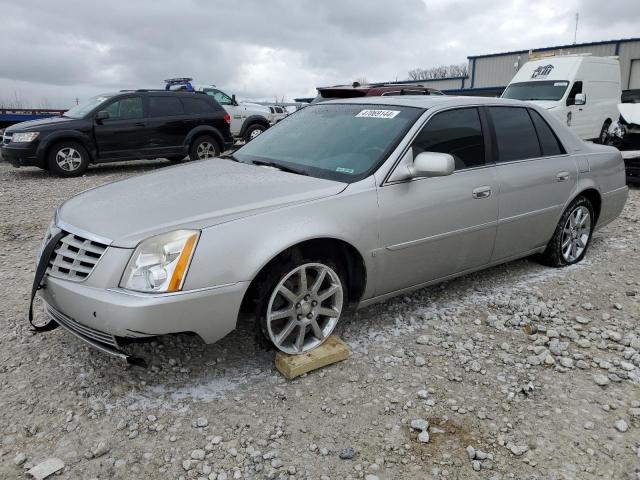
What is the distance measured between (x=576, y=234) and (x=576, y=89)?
27.5 ft

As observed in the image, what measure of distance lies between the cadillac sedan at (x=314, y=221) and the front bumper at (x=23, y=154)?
24.2 ft

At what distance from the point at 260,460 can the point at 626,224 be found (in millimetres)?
5897

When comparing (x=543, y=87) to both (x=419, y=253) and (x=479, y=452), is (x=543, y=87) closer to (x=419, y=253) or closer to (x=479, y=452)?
(x=419, y=253)

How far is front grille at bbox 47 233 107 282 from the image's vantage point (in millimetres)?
2607

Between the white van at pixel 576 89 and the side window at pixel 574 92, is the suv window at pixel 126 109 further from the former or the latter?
the side window at pixel 574 92

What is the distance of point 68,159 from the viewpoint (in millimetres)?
9953

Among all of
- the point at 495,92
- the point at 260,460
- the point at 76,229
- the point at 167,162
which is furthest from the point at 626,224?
the point at 495,92

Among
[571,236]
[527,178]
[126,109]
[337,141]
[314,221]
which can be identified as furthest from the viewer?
[126,109]

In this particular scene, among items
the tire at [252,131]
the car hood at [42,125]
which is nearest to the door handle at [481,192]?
the car hood at [42,125]

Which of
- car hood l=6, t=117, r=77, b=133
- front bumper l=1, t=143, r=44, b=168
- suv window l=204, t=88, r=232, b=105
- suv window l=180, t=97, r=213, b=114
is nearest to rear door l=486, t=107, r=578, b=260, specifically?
suv window l=180, t=97, r=213, b=114

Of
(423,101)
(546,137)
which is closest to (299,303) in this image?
(423,101)

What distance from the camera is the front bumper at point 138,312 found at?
245cm

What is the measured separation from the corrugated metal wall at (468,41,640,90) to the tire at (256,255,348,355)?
2644 centimetres

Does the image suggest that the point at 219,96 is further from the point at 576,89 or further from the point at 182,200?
the point at 182,200
